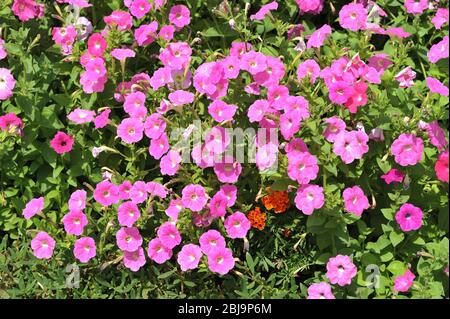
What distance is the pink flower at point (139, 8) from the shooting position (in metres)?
4.32

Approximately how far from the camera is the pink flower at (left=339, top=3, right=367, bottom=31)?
412cm

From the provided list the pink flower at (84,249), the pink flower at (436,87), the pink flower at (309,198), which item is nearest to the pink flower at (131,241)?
the pink flower at (84,249)

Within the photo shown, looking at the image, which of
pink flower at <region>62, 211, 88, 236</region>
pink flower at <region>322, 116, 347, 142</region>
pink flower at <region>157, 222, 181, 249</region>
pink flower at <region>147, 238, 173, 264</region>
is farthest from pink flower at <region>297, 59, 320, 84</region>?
pink flower at <region>62, 211, 88, 236</region>

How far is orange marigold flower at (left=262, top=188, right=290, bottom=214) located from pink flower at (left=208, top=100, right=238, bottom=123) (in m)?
0.49

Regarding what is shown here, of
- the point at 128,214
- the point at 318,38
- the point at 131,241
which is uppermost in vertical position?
the point at 318,38

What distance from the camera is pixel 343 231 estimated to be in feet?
12.6

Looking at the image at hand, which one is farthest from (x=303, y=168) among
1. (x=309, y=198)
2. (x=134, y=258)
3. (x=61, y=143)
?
(x=61, y=143)

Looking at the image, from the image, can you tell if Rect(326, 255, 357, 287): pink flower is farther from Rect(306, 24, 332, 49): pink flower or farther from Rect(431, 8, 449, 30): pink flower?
Rect(431, 8, 449, 30): pink flower

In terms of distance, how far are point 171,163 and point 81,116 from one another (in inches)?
25.0

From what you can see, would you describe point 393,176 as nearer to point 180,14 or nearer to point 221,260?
point 221,260

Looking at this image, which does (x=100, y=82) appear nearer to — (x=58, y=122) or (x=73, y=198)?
(x=58, y=122)

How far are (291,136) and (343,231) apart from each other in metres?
0.56

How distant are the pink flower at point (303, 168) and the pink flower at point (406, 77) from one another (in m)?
0.70

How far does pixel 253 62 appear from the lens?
401 cm
